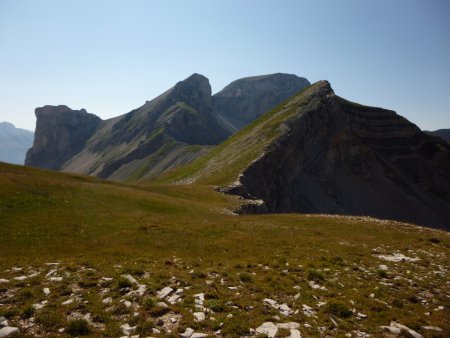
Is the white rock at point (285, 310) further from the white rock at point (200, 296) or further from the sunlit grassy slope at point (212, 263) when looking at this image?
the white rock at point (200, 296)

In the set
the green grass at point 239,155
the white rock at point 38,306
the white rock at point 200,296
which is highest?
the green grass at point 239,155

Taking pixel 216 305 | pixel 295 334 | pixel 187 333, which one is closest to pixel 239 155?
pixel 216 305

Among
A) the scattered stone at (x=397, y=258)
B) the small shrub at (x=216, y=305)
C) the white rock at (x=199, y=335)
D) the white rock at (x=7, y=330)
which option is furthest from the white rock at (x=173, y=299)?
the scattered stone at (x=397, y=258)

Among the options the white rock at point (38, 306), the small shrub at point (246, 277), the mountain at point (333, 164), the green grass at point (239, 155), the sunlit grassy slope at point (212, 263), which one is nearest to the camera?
the white rock at point (38, 306)

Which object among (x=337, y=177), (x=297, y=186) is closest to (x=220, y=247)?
(x=297, y=186)

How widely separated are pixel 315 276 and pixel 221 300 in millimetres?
7282

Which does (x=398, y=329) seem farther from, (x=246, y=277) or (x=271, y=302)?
(x=246, y=277)

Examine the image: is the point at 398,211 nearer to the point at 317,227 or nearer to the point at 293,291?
the point at 317,227

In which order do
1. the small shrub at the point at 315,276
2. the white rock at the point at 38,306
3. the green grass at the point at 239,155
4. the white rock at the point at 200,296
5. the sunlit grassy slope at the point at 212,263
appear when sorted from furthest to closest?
the green grass at the point at 239,155 → the small shrub at the point at 315,276 → the white rock at the point at 200,296 → the sunlit grassy slope at the point at 212,263 → the white rock at the point at 38,306

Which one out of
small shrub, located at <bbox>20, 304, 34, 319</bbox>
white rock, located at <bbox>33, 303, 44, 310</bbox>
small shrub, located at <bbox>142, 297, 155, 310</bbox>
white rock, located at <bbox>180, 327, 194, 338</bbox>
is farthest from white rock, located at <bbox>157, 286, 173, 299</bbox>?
small shrub, located at <bbox>20, 304, 34, 319</bbox>

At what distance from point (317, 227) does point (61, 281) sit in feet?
97.3

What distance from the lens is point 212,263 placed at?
2334 centimetres

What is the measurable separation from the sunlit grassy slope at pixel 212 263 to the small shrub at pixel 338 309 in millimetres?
66

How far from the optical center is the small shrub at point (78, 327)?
1260 cm
